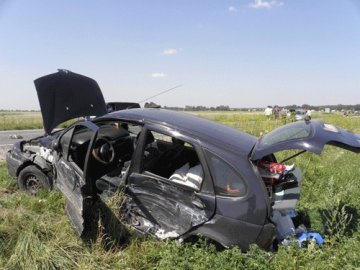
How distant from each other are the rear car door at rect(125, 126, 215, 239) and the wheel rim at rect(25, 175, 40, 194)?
7.44ft

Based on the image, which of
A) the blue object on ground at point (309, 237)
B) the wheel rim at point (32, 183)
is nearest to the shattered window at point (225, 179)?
the blue object on ground at point (309, 237)

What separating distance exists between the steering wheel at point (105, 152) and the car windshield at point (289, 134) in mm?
1891

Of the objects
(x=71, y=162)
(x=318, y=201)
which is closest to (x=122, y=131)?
(x=71, y=162)

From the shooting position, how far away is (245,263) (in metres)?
3.51

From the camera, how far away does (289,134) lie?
13.4 feet

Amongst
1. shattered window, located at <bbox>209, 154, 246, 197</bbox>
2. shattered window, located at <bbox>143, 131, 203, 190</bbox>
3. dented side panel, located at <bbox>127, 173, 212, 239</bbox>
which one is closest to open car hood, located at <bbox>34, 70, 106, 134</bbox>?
shattered window, located at <bbox>143, 131, 203, 190</bbox>

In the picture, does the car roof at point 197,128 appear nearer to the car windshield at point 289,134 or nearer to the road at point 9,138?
the car windshield at point 289,134

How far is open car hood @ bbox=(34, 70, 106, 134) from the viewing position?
20.4ft

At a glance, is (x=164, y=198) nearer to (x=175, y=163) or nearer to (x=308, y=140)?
(x=175, y=163)

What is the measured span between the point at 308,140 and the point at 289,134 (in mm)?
416

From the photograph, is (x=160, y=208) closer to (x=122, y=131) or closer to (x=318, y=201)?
(x=122, y=131)

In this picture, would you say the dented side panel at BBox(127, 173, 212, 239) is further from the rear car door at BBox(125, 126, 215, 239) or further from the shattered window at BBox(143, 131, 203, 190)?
the shattered window at BBox(143, 131, 203, 190)

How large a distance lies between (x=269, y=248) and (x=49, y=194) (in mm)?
3372

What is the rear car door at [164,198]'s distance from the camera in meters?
3.88
